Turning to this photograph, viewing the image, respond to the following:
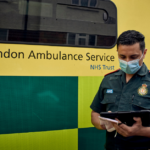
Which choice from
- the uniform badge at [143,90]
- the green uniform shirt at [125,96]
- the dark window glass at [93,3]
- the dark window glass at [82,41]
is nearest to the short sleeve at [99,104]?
the green uniform shirt at [125,96]

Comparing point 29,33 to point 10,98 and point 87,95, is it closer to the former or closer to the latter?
point 10,98

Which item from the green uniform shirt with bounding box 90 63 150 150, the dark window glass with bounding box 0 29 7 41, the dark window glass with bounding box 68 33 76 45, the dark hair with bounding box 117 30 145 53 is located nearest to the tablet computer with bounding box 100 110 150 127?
Answer: the green uniform shirt with bounding box 90 63 150 150

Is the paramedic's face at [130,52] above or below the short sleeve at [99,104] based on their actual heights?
above

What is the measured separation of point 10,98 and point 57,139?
2.32 ft

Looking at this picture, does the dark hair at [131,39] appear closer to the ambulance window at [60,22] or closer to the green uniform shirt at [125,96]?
the green uniform shirt at [125,96]

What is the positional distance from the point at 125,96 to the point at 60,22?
1130mm

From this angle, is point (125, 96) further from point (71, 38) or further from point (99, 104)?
point (71, 38)

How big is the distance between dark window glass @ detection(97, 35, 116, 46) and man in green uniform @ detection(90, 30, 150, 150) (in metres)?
0.68

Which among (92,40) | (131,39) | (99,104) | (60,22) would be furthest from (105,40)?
(99,104)

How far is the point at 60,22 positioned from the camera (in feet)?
6.63

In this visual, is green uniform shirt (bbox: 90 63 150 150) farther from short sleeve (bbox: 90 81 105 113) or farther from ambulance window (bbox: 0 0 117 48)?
ambulance window (bbox: 0 0 117 48)

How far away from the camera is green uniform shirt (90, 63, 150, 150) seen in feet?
4.54

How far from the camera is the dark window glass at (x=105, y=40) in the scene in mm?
2154

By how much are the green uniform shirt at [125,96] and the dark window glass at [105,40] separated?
2.06 ft
